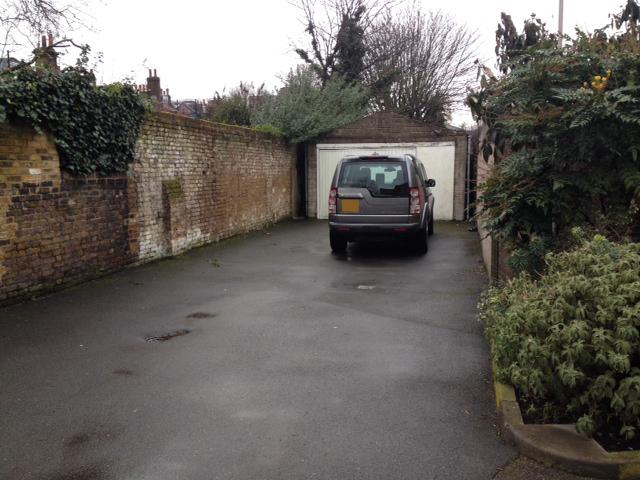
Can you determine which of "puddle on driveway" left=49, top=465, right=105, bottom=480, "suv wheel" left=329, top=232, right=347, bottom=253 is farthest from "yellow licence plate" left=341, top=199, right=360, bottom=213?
"puddle on driveway" left=49, top=465, right=105, bottom=480

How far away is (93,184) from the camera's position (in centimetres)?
809

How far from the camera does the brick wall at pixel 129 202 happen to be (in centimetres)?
671

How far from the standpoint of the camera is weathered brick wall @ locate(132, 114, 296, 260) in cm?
963

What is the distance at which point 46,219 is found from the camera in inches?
281


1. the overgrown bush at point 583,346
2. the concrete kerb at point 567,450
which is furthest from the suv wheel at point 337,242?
the concrete kerb at point 567,450

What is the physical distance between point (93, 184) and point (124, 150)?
888 mm

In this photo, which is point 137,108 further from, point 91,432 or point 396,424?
point 396,424

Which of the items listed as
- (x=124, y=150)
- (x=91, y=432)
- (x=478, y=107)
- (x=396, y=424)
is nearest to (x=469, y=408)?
(x=396, y=424)

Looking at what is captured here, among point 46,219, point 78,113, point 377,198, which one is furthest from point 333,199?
point 46,219

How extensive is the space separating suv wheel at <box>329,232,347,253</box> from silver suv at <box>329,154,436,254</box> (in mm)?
242

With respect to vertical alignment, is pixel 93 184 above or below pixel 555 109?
below

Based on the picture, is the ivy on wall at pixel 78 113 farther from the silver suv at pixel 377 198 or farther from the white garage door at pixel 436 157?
the white garage door at pixel 436 157

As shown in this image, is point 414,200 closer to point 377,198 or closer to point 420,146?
point 377,198

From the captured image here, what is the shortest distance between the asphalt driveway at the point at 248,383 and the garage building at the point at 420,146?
9.33 meters
